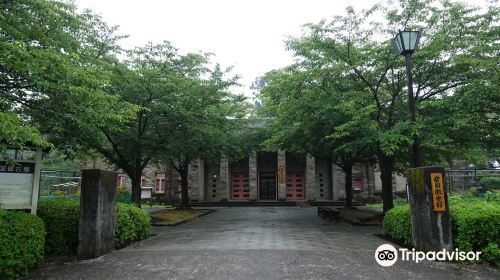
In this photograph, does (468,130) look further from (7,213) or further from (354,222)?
(7,213)

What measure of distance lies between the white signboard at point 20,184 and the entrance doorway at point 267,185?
82.1ft

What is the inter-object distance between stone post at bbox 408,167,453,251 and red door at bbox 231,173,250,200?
→ 24.1 meters

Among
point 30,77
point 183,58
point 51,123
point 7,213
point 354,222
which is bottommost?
point 354,222

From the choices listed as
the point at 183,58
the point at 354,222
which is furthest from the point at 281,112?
the point at 354,222

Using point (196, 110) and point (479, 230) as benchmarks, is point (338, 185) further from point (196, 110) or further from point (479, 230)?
point (479, 230)

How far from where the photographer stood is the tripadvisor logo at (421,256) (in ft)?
21.9

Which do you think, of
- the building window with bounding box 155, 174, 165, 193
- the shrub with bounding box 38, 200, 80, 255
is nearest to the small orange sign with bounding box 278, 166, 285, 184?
the building window with bounding box 155, 174, 165, 193

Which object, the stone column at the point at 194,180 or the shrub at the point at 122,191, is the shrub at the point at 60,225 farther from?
the stone column at the point at 194,180

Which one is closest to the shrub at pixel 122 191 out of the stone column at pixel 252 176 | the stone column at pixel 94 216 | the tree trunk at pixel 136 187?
the stone column at pixel 252 176

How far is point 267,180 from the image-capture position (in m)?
31.5

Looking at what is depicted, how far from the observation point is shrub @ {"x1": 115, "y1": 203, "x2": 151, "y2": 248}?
337 inches

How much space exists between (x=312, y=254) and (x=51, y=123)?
5792 mm

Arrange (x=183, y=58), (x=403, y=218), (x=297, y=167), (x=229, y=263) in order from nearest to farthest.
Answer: (x=229, y=263), (x=403, y=218), (x=183, y=58), (x=297, y=167)

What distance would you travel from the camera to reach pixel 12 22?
661cm
